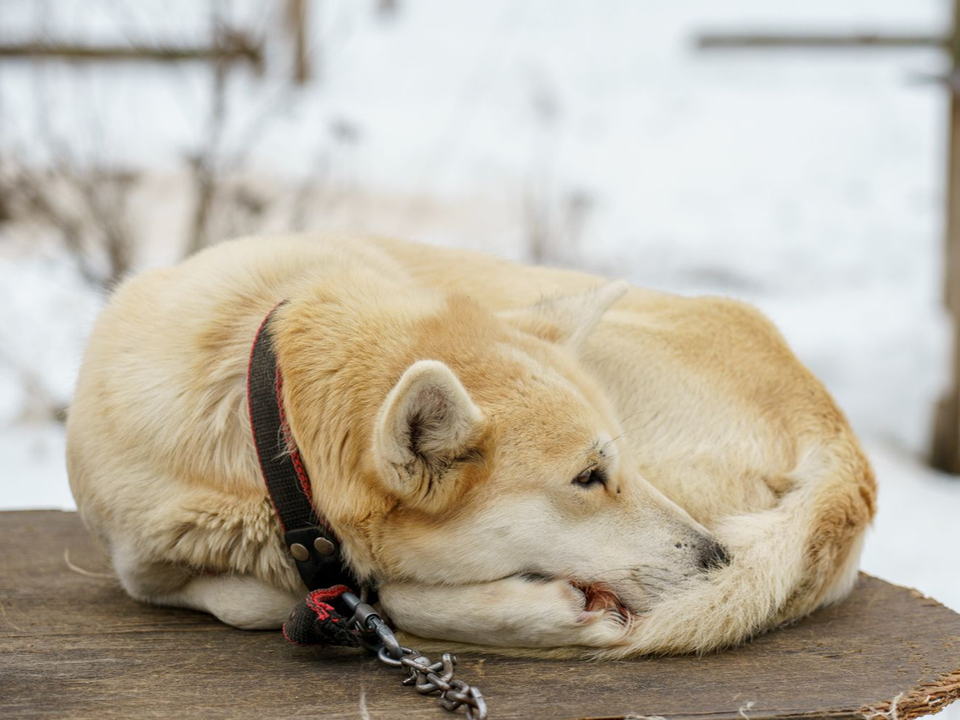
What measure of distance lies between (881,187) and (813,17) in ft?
16.1

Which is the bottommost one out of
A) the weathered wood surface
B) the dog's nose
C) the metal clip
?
the weathered wood surface

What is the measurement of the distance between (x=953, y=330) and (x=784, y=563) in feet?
14.0

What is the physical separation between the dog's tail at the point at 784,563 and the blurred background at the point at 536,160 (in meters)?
1.86

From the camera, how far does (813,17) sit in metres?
14.2

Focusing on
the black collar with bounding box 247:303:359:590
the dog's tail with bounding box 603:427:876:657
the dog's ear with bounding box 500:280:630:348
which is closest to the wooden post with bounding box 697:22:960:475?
the dog's tail with bounding box 603:427:876:657

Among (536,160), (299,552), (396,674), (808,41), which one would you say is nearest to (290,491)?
(299,552)

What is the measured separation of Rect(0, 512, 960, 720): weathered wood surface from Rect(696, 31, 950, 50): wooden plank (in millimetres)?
11972

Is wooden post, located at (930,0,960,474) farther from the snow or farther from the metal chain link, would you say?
the metal chain link

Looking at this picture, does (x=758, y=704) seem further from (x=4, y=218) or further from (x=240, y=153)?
(x=4, y=218)

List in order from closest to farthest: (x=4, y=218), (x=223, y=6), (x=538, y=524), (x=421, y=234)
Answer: (x=538, y=524) → (x=223, y=6) → (x=4, y=218) → (x=421, y=234)

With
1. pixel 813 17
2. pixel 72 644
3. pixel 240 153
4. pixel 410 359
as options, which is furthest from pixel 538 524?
pixel 813 17

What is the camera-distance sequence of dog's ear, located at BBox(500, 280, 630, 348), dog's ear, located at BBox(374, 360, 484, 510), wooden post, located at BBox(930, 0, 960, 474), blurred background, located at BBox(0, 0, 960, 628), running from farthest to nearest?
wooden post, located at BBox(930, 0, 960, 474), blurred background, located at BBox(0, 0, 960, 628), dog's ear, located at BBox(500, 280, 630, 348), dog's ear, located at BBox(374, 360, 484, 510)

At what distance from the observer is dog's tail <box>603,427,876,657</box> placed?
89.2 inches

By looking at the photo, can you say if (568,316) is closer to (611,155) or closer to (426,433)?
(426,433)
